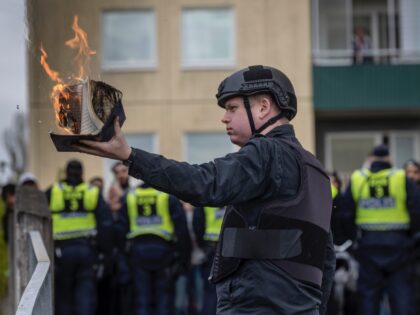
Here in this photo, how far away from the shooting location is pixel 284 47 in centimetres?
2383

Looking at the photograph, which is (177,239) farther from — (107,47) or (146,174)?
(107,47)

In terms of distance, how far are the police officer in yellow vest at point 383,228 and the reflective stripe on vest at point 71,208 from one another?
9.45ft

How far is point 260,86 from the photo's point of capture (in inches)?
183

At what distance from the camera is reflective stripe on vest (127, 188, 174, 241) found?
1167cm

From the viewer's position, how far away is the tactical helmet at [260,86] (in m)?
4.64

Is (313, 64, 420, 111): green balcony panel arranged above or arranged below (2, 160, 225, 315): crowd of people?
above

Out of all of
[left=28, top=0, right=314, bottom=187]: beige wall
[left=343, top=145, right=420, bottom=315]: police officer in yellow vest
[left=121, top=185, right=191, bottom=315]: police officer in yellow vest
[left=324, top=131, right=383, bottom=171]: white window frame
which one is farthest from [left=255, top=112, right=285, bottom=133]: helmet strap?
[left=324, top=131, right=383, bottom=171]: white window frame

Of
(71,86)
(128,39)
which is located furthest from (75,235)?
(128,39)

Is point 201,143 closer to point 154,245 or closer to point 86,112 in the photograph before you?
point 154,245

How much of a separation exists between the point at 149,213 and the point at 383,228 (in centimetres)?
271

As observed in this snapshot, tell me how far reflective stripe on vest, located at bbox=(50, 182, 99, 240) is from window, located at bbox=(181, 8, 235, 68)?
1323cm

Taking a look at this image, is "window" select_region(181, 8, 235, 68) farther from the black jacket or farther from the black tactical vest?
the black jacket

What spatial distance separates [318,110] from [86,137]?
67.2 feet

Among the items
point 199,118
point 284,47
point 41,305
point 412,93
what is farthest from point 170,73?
point 41,305
